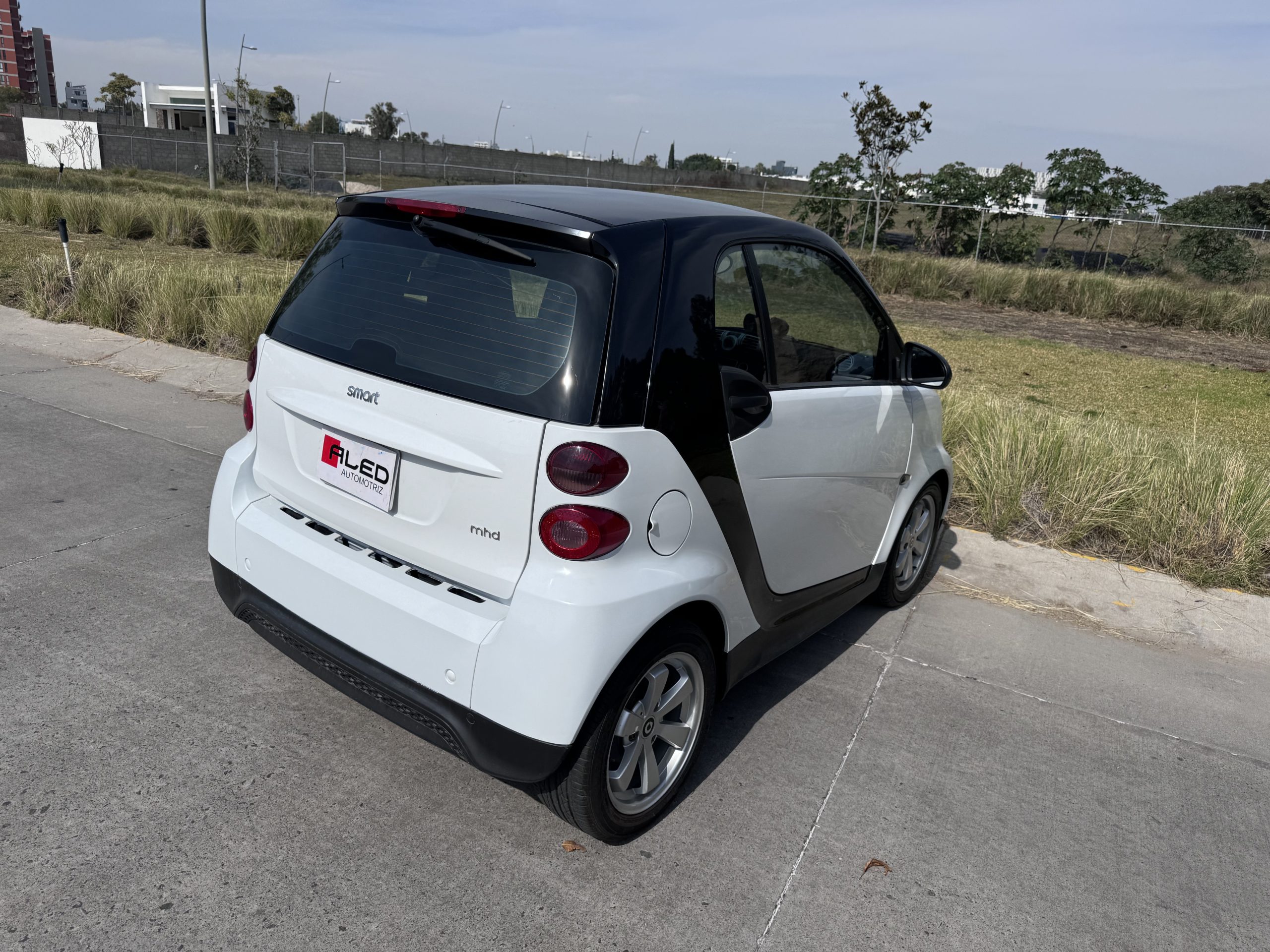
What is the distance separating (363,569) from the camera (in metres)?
2.74

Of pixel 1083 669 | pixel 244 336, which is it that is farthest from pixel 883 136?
pixel 1083 669

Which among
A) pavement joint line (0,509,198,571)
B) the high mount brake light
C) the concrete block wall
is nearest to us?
the high mount brake light

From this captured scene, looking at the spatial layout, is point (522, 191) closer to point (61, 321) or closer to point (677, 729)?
point (677, 729)

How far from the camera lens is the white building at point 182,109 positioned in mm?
76750

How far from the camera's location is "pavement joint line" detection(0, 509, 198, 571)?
14.1ft

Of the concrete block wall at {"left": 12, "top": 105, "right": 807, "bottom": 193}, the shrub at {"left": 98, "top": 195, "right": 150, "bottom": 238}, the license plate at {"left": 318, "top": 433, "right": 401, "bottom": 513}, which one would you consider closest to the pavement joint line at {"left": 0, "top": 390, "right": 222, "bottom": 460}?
the license plate at {"left": 318, "top": 433, "right": 401, "bottom": 513}

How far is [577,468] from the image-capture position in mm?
2414

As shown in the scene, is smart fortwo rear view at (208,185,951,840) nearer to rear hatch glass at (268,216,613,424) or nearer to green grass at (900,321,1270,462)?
rear hatch glass at (268,216,613,424)

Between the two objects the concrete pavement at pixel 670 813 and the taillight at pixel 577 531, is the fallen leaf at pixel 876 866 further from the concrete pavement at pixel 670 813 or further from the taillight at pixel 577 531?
the taillight at pixel 577 531

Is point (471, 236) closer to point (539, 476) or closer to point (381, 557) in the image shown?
point (539, 476)

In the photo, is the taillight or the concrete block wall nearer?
the taillight

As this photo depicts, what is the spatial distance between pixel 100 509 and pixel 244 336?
4.18 meters

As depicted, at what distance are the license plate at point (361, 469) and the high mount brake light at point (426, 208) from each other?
2.33 ft

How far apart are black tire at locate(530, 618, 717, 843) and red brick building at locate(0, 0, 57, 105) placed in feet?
538
